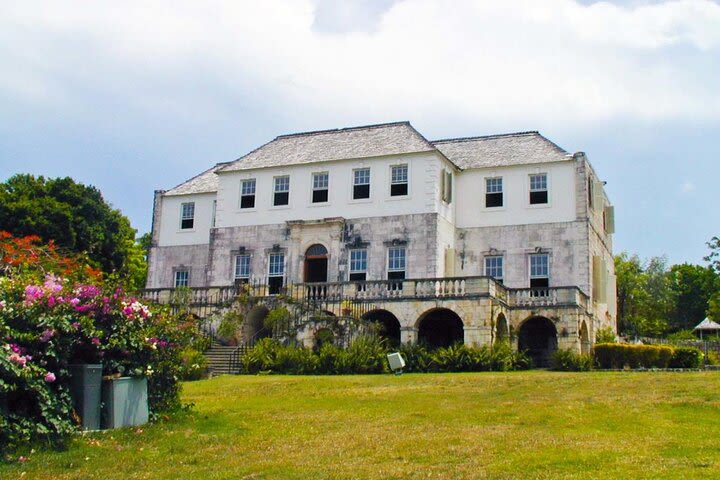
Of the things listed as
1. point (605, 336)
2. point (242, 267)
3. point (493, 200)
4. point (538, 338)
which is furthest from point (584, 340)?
point (242, 267)

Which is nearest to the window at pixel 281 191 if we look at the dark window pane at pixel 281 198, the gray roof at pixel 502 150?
the dark window pane at pixel 281 198

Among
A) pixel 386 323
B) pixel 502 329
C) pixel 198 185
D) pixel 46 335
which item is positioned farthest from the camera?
pixel 198 185

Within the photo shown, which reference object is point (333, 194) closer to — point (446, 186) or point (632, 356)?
point (446, 186)

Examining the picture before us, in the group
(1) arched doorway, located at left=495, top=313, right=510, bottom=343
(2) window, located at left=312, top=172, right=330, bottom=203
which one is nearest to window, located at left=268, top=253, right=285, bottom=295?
(2) window, located at left=312, top=172, right=330, bottom=203

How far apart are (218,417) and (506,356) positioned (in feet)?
48.8

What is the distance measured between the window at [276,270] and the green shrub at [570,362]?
1367 centimetres

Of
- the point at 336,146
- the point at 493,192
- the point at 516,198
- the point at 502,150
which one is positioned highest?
the point at 336,146

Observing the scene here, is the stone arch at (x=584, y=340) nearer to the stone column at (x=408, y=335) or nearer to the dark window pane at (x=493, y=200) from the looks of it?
the dark window pane at (x=493, y=200)

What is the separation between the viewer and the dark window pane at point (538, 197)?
37.8 meters

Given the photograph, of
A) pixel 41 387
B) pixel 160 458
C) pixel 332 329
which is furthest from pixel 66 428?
pixel 332 329

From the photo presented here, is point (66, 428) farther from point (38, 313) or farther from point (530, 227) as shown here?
point (530, 227)

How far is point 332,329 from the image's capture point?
3166 centimetres

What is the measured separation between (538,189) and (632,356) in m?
9.71

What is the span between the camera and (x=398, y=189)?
1490 inches
